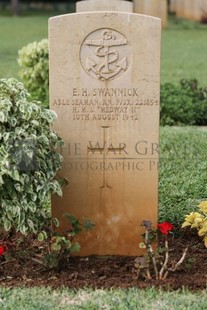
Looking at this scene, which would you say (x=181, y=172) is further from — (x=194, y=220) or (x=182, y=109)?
(x=182, y=109)

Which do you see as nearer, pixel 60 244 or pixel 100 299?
pixel 100 299

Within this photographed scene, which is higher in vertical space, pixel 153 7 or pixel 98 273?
pixel 153 7

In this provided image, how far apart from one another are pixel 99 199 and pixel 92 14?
124 cm

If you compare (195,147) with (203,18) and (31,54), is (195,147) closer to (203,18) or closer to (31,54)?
(31,54)

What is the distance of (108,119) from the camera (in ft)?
16.3

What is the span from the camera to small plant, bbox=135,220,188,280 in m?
4.65

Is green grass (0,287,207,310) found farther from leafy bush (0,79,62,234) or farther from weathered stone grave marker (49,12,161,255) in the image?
weathered stone grave marker (49,12,161,255)

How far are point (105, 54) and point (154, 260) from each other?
136 cm


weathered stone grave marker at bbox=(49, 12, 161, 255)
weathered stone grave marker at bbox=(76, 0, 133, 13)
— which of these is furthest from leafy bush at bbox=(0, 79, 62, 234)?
weathered stone grave marker at bbox=(76, 0, 133, 13)

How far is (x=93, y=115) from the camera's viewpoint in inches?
195

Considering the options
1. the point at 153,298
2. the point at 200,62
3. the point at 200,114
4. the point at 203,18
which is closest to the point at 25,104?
the point at 153,298

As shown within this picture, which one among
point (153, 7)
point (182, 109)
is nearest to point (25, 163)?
point (182, 109)

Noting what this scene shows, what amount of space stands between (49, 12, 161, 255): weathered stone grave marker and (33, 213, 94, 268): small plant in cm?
21

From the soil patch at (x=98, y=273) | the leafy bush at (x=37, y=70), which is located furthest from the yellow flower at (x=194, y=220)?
the leafy bush at (x=37, y=70)
